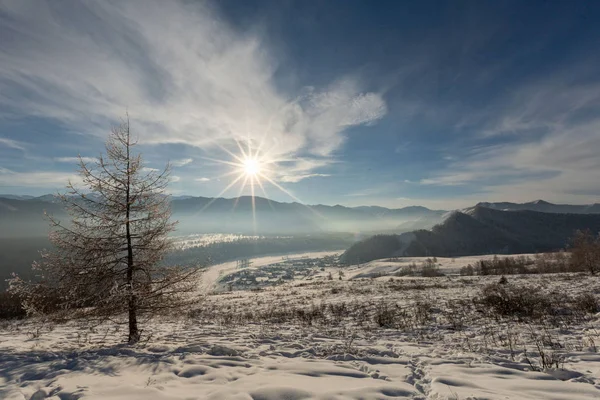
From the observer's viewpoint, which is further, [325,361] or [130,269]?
[130,269]

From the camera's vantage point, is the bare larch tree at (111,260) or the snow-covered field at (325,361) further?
the bare larch tree at (111,260)

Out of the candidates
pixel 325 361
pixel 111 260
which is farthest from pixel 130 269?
pixel 325 361

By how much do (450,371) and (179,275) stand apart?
8.71 metres

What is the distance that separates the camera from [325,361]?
21.5ft

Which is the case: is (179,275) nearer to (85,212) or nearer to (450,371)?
(85,212)

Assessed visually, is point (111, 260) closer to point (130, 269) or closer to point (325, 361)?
point (130, 269)

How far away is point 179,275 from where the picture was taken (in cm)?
969

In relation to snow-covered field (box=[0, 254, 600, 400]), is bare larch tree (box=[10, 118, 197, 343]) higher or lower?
higher

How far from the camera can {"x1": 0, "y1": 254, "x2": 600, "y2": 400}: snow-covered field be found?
15.3 feet

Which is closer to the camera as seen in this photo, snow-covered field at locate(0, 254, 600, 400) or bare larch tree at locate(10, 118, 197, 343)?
snow-covered field at locate(0, 254, 600, 400)

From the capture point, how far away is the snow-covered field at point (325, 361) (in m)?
4.67

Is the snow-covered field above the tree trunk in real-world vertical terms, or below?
below

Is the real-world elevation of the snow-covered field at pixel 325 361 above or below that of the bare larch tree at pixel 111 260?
below

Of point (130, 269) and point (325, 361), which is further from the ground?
A: point (130, 269)
